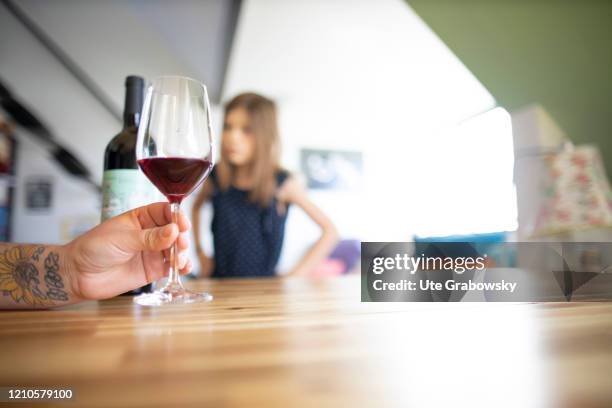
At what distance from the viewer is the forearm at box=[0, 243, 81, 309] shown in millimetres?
520

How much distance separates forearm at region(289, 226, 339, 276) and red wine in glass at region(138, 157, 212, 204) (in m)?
1.15

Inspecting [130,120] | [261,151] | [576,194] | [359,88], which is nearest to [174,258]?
[130,120]

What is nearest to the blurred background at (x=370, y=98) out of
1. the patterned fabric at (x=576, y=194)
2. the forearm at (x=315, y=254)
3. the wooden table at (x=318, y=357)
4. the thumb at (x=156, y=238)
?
the patterned fabric at (x=576, y=194)

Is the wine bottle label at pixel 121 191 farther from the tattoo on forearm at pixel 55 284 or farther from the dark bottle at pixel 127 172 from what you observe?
the tattoo on forearm at pixel 55 284

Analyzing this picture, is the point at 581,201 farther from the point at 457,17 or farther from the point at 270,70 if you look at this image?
the point at 270,70

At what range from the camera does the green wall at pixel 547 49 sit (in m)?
2.09

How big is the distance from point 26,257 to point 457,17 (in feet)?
8.34

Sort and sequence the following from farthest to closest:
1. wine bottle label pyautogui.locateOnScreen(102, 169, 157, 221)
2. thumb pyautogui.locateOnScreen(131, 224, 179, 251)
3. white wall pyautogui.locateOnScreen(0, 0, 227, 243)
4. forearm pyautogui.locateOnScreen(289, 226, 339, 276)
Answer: white wall pyautogui.locateOnScreen(0, 0, 227, 243), forearm pyautogui.locateOnScreen(289, 226, 339, 276), wine bottle label pyautogui.locateOnScreen(102, 169, 157, 221), thumb pyautogui.locateOnScreen(131, 224, 179, 251)

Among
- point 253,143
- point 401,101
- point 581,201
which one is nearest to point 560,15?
point 581,201

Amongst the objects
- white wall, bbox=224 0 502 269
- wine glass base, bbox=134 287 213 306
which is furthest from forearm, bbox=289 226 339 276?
white wall, bbox=224 0 502 269

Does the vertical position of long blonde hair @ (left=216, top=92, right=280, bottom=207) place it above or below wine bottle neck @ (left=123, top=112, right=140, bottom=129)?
above

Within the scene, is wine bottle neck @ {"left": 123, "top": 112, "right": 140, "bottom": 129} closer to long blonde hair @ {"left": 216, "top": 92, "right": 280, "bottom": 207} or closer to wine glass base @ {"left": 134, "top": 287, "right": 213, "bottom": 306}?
wine glass base @ {"left": 134, "top": 287, "right": 213, "bottom": 306}

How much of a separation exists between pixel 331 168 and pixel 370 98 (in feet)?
3.49

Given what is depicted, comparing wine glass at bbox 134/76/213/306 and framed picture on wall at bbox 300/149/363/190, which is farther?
framed picture on wall at bbox 300/149/363/190
